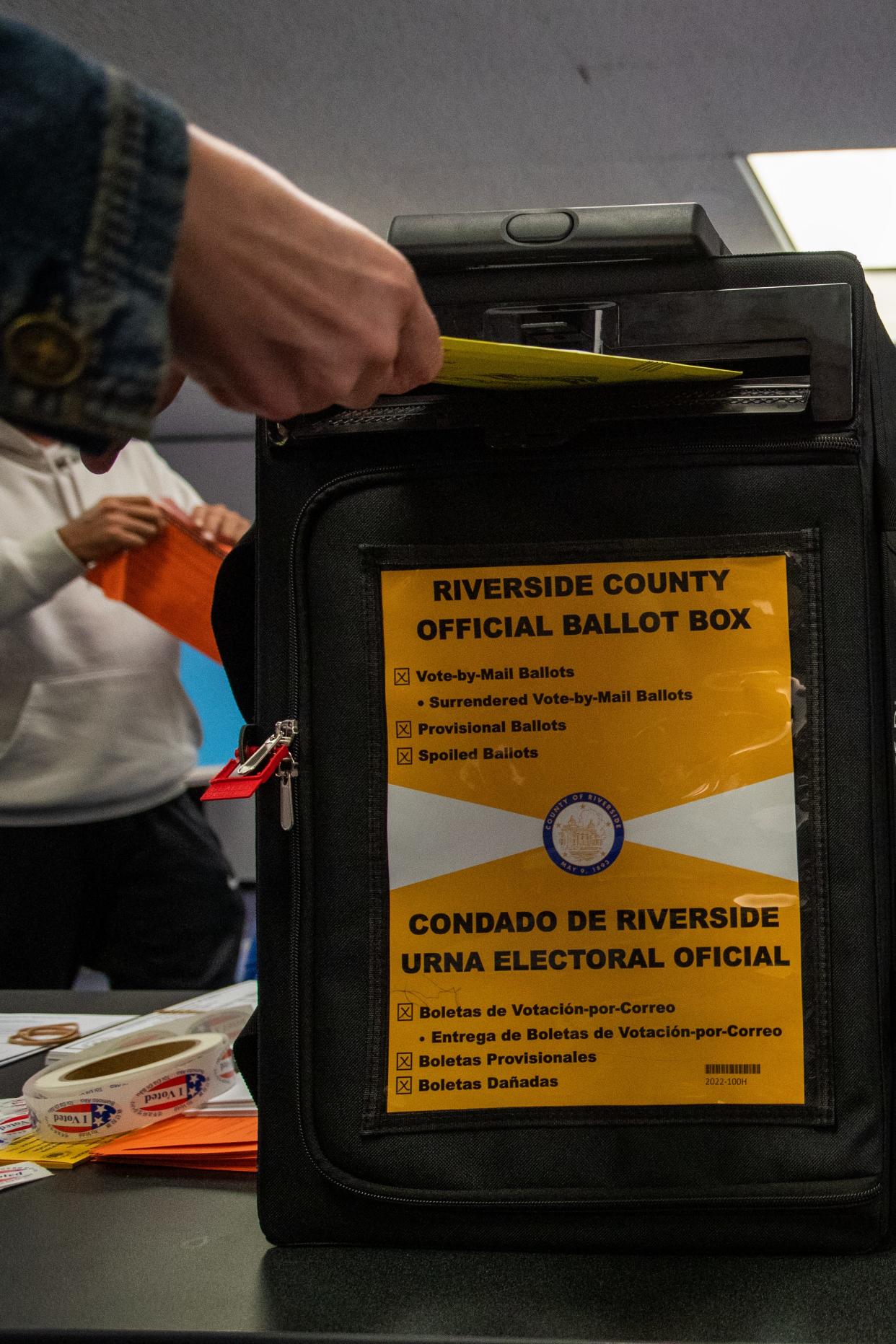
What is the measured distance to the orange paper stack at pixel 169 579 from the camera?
1.34m

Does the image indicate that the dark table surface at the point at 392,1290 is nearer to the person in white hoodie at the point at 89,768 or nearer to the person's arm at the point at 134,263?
the person's arm at the point at 134,263

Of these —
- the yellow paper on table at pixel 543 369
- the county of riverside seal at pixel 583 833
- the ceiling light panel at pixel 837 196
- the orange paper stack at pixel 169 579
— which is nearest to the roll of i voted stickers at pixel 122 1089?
the county of riverside seal at pixel 583 833

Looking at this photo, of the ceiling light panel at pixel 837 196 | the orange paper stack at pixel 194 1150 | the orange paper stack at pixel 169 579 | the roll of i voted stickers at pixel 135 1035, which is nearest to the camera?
the orange paper stack at pixel 194 1150

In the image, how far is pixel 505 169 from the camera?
9.33 feet

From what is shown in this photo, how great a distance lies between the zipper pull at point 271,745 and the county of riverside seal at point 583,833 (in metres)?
0.11

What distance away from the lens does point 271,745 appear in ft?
1.50

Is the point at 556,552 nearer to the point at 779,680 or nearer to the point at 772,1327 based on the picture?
the point at 779,680

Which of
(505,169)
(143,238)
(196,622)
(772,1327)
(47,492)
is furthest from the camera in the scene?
(505,169)

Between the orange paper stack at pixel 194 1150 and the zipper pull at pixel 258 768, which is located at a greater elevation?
the zipper pull at pixel 258 768

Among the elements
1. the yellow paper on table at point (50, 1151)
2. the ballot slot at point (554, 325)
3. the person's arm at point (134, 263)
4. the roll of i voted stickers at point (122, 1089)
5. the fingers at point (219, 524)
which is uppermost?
the fingers at point (219, 524)

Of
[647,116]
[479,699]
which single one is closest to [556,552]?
[479,699]

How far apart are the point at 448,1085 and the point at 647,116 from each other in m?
2.61

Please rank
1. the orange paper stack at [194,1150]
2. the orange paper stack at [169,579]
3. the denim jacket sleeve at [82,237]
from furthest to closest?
the orange paper stack at [169,579]
the orange paper stack at [194,1150]
the denim jacket sleeve at [82,237]

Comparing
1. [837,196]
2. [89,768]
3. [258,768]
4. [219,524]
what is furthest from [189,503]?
[837,196]
